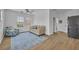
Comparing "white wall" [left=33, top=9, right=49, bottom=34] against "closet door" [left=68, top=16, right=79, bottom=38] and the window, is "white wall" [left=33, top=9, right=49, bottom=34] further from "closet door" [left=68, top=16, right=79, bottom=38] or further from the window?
"closet door" [left=68, top=16, right=79, bottom=38]

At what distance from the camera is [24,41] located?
185cm

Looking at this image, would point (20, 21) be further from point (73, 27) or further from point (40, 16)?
point (73, 27)

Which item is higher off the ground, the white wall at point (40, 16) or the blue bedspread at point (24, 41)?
A: the white wall at point (40, 16)

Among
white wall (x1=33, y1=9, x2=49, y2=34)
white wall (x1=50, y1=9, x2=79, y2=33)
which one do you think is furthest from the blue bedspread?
white wall (x1=50, y1=9, x2=79, y2=33)

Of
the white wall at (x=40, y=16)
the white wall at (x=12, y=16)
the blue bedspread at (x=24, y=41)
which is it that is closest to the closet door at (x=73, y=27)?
the white wall at (x=40, y=16)

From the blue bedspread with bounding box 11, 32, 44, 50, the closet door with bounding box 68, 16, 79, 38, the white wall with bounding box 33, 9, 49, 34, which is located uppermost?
the white wall with bounding box 33, 9, 49, 34

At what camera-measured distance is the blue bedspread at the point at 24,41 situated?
1.84m

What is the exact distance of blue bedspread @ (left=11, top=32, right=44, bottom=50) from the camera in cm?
184

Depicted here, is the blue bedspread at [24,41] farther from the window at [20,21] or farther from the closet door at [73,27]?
the closet door at [73,27]

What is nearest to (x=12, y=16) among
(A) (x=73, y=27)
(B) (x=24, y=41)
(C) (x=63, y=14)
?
(B) (x=24, y=41)

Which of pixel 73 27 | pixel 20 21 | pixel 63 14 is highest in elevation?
pixel 63 14
